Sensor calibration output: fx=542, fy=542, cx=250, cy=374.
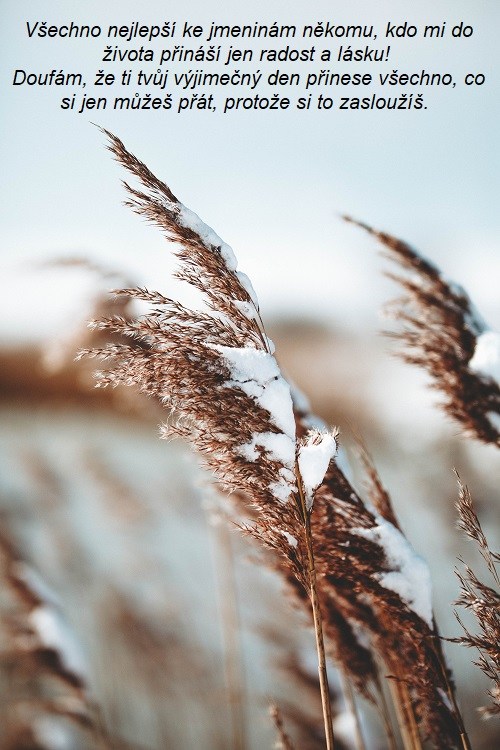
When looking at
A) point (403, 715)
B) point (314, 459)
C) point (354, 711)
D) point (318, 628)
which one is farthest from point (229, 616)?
point (314, 459)

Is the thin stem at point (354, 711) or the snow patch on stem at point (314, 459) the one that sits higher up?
the snow patch on stem at point (314, 459)

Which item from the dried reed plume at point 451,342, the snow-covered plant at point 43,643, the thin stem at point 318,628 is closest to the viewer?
the thin stem at point 318,628

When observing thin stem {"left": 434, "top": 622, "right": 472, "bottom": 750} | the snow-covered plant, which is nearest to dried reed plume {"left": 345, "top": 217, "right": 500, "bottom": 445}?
thin stem {"left": 434, "top": 622, "right": 472, "bottom": 750}

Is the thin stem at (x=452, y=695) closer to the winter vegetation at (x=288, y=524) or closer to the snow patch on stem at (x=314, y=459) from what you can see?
the winter vegetation at (x=288, y=524)

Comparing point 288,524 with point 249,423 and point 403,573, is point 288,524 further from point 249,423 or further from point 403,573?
point 403,573

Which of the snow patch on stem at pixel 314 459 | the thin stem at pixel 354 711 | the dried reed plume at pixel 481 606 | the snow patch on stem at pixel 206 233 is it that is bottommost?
the thin stem at pixel 354 711

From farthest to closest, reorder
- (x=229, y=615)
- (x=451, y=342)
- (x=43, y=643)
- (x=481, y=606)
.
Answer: (x=229, y=615), (x=43, y=643), (x=451, y=342), (x=481, y=606)

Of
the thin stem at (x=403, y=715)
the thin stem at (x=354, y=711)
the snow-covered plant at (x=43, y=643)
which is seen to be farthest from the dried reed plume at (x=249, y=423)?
the snow-covered plant at (x=43, y=643)
